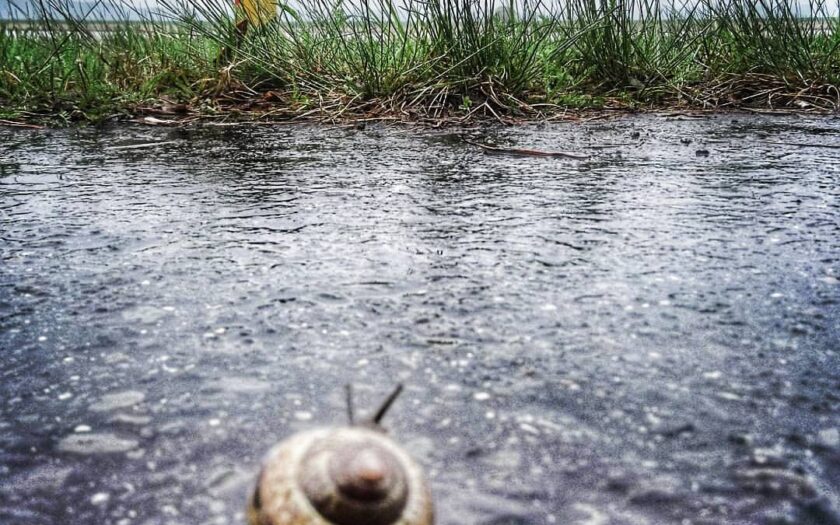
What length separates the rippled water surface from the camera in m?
0.90

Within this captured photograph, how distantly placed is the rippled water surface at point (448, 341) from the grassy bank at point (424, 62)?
5.96ft

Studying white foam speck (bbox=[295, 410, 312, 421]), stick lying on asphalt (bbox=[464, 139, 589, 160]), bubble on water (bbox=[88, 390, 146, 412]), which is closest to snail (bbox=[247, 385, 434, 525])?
white foam speck (bbox=[295, 410, 312, 421])

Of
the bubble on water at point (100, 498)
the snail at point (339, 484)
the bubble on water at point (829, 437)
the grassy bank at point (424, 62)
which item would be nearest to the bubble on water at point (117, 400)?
the bubble on water at point (100, 498)

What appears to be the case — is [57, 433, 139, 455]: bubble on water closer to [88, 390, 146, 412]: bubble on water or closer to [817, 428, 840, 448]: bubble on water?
[88, 390, 146, 412]: bubble on water

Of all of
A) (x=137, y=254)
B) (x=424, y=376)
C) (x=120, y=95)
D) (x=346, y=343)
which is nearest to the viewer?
(x=424, y=376)

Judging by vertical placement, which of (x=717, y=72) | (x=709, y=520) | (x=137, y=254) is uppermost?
(x=717, y=72)

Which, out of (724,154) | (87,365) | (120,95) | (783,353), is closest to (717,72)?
(724,154)

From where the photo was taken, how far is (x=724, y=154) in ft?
9.35

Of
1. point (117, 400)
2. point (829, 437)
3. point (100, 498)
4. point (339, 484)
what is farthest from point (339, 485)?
point (829, 437)

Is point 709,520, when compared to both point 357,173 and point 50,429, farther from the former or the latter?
point 357,173

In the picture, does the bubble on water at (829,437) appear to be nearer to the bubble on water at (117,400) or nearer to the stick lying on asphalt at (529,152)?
the bubble on water at (117,400)

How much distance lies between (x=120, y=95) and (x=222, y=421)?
360 cm

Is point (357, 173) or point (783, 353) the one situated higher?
point (357, 173)

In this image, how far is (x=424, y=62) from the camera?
13.4ft
